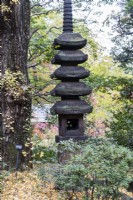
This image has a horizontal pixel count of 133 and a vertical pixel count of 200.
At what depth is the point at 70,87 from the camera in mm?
6938

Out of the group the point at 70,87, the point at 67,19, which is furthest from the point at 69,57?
the point at 67,19

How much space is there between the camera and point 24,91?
6.12 m

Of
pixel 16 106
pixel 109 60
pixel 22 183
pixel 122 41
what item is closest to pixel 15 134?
pixel 16 106

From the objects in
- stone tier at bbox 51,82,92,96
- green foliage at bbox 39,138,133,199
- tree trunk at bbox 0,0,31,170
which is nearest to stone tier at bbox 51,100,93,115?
stone tier at bbox 51,82,92,96

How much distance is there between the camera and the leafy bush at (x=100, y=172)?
421 centimetres

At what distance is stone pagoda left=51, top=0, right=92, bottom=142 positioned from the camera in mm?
6918

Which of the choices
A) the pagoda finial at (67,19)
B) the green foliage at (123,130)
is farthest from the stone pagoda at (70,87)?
the green foliage at (123,130)

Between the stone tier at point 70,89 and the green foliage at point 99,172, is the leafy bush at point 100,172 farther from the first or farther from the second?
the stone tier at point 70,89

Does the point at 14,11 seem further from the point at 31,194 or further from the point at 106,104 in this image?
the point at 106,104

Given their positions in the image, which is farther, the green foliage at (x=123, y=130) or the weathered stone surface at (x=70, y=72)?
the green foliage at (x=123, y=130)

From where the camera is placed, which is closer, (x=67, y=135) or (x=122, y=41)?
(x=67, y=135)

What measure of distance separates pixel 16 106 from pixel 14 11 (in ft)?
5.90

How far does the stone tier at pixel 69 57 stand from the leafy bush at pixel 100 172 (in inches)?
115

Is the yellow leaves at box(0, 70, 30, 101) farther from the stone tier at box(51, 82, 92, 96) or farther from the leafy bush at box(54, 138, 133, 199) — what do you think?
the leafy bush at box(54, 138, 133, 199)
